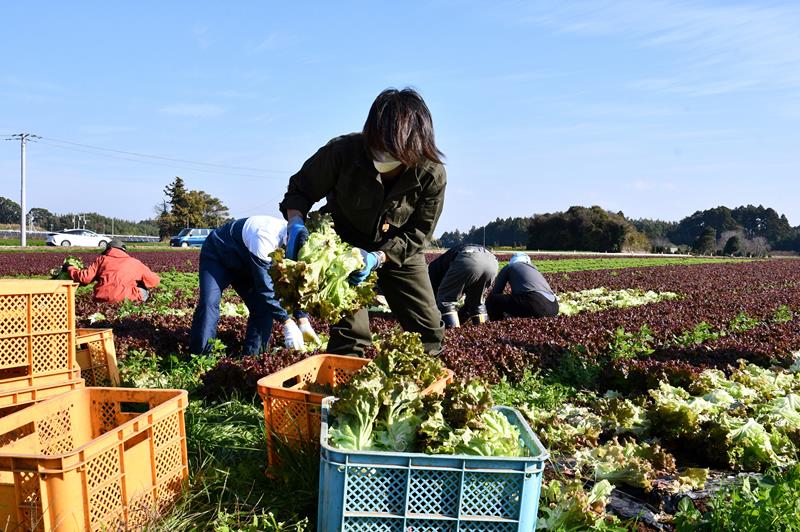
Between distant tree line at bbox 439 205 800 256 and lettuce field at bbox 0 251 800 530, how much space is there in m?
34.0

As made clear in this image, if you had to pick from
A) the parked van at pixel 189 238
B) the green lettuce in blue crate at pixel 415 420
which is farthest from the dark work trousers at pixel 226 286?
the parked van at pixel 189 238

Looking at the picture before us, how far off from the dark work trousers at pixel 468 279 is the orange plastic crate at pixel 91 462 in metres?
5.51

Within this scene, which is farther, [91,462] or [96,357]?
[96,357]

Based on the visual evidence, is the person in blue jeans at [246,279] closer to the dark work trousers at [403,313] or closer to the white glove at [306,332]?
the white glove at [306,332]

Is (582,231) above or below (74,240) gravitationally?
above

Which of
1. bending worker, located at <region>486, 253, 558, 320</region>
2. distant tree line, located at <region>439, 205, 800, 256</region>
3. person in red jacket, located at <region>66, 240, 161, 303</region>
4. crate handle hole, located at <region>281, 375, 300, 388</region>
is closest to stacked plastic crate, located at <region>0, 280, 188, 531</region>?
crate handle hole, located at <region>281, 375, 300, 388</region>

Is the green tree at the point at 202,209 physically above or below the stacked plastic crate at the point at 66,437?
above

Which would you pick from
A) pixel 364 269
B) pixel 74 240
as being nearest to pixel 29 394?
pixel 364 269

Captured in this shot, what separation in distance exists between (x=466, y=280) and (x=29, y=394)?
5.75 m

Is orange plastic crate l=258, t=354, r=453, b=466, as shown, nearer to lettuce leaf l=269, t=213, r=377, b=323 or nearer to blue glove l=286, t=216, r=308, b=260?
lettuce leaf l=269, t=213, r=377, b=323

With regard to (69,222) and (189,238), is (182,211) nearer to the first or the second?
(189,238)

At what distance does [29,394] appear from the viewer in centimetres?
305

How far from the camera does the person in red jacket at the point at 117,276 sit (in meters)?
8.02

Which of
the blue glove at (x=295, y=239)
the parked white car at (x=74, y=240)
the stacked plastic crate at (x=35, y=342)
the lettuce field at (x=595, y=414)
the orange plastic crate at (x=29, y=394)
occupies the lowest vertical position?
the lettuce field at (x=595, y=414)
